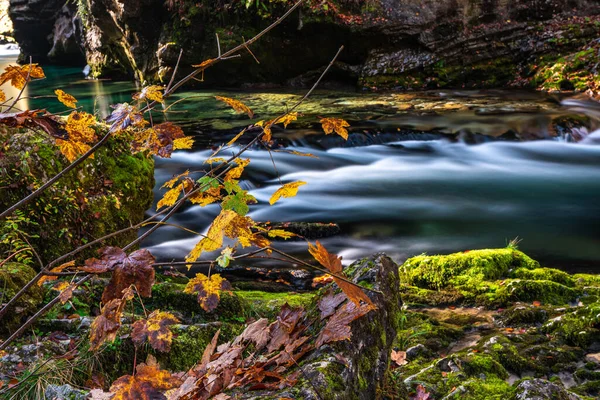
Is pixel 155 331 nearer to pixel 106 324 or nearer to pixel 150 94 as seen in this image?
pixel 106 324

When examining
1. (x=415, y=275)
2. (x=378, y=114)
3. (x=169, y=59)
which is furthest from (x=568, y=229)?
(x=169, y=59)

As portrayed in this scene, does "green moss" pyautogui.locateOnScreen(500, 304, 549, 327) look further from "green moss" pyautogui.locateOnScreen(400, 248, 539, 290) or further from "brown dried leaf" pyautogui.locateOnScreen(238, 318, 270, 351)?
"brown dried leaf" pyautogui.locateOnScreen(238, 318, 270, 351)

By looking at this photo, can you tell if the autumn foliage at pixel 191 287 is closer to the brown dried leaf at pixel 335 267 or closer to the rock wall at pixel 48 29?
the brown dried leaf at pixel 335 267

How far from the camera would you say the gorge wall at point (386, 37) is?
15.4m

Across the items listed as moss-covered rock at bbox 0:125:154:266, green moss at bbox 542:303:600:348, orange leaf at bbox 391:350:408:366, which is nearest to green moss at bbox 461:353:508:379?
orange leaf at bbox 391:350:408:366

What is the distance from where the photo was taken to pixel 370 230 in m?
7.01

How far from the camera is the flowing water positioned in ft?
22.0

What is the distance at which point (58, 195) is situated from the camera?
384 centimetres

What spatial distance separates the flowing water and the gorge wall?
7.45ft

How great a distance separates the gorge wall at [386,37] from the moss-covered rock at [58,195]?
11.6 meters

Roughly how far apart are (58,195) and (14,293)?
137 centimetres

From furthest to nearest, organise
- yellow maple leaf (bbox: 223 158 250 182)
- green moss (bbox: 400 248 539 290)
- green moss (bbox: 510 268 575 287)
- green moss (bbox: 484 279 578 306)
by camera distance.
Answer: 1. green moss (bbox: 400 248 539 290)
2. green moss (bbox: 510 268 575 287)
3. green moss (bbox: 484 279 578 306)
4. yellow maple leaf (bbox: 223 158 250 182)

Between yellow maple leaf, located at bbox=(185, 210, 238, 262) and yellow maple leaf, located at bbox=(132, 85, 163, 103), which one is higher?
yellow maple leaf, located at bbox=(132, 85, 163, 103)

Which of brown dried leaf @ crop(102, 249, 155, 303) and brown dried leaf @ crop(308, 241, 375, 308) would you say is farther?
brown dried leaf @ crop(308, 241, 375, 308)
